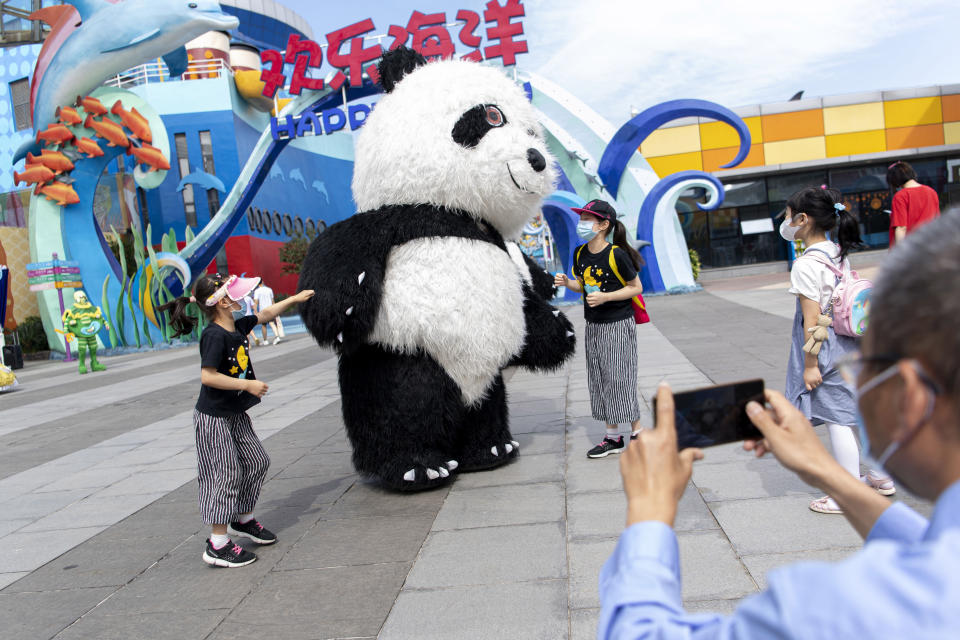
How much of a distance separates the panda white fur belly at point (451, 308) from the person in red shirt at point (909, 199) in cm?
347

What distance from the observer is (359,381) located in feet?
13.1

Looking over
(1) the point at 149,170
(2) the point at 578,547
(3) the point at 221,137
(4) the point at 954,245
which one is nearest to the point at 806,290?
(2) the point at 578,547

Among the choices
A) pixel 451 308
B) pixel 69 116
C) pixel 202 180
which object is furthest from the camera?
pixel 202 180

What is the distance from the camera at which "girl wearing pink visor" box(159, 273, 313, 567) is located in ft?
10.8

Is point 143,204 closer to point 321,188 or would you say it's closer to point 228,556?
point 321,188

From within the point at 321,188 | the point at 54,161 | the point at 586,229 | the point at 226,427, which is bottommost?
the point at 226,427

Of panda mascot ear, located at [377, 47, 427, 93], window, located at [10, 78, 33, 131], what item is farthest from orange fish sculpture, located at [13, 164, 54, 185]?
panda mascot ear, located at [377, 47, 427, 93]

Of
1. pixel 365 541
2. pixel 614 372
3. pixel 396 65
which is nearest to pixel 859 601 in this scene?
pixel 365 541

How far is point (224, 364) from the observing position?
3330 millimetres

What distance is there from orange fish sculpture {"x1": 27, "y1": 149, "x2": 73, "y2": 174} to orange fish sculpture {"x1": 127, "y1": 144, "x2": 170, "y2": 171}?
129 cm

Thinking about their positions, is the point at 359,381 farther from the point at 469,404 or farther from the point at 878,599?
the point at 878,599

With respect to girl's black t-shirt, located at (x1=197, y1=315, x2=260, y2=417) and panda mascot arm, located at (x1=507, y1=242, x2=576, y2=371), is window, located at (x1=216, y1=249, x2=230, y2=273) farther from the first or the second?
girl's black t-shirt, located at (x1=197, y1=315, x2=260, y2=417)

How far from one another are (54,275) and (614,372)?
50.7 ft

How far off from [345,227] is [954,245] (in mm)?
3393
